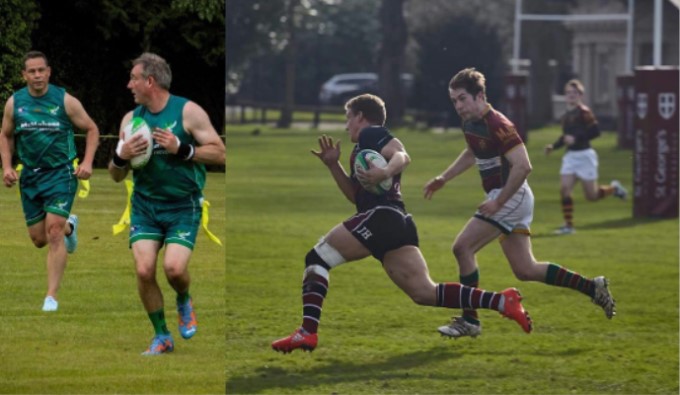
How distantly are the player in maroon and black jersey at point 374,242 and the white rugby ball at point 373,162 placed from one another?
0.02 m

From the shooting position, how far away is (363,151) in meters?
Answer: 9.21

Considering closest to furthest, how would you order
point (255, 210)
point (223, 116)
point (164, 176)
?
point (164, 176) → point (223, 116) → point (255, 210)

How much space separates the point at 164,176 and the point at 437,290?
1538mm

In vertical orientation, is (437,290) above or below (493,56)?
below

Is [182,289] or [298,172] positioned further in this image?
[298,172]

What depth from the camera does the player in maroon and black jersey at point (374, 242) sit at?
9312 mm

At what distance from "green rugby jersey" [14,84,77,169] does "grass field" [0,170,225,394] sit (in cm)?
21

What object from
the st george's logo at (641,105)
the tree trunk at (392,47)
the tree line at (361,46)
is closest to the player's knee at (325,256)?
the tree line at (361,46)

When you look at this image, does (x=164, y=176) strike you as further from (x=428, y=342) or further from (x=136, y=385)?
(x=428, y=342)

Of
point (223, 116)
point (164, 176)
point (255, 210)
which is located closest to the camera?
point (164, 176)

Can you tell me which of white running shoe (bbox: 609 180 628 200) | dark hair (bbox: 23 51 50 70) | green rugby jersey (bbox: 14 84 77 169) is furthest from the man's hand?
white running shoe (bbox: 609 180 628 200)

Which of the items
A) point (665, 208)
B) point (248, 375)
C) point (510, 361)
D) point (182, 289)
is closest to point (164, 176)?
point (182, 289)

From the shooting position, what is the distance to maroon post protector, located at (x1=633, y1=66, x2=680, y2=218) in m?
11.8

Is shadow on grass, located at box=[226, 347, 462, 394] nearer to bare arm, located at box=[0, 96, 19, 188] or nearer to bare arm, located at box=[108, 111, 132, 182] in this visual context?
bare arm, located at box=[108, 111, 132, 182]
